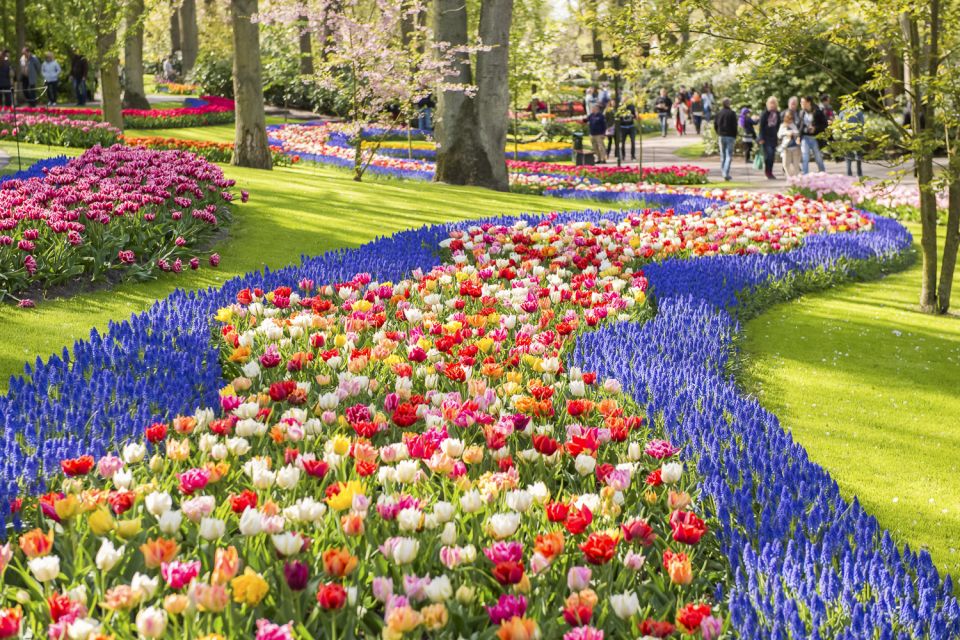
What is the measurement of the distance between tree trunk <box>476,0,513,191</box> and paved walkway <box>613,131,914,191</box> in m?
5.88

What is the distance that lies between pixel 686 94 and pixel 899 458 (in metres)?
39.1

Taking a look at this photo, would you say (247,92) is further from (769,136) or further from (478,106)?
(769,136)

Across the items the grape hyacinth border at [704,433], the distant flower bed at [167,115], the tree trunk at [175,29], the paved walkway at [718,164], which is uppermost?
the tree trunk at [175,29]

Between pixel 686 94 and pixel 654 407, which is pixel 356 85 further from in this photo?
pixel 686 94

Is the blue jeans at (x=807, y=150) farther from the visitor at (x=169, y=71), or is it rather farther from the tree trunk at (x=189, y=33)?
the visitor at (x=169, y=71)

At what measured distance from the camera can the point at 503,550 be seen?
104 inches

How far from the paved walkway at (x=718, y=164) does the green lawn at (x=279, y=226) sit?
626 cm

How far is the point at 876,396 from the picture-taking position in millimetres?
5859

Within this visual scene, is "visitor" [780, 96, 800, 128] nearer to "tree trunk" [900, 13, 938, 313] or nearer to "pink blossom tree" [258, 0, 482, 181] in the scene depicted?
"pink blossom tree" [258, 0, 482, 181]

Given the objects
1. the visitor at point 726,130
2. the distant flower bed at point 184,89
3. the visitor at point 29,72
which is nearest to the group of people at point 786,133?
the visitor at point 726,130

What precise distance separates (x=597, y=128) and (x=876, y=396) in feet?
63.8

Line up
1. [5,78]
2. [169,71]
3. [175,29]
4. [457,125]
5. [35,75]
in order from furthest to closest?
[169,71] → [175,29] → [35,75] → [5,78] → [457,125]

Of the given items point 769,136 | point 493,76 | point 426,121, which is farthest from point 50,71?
point 769,136

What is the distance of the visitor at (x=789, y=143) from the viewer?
19906mm
